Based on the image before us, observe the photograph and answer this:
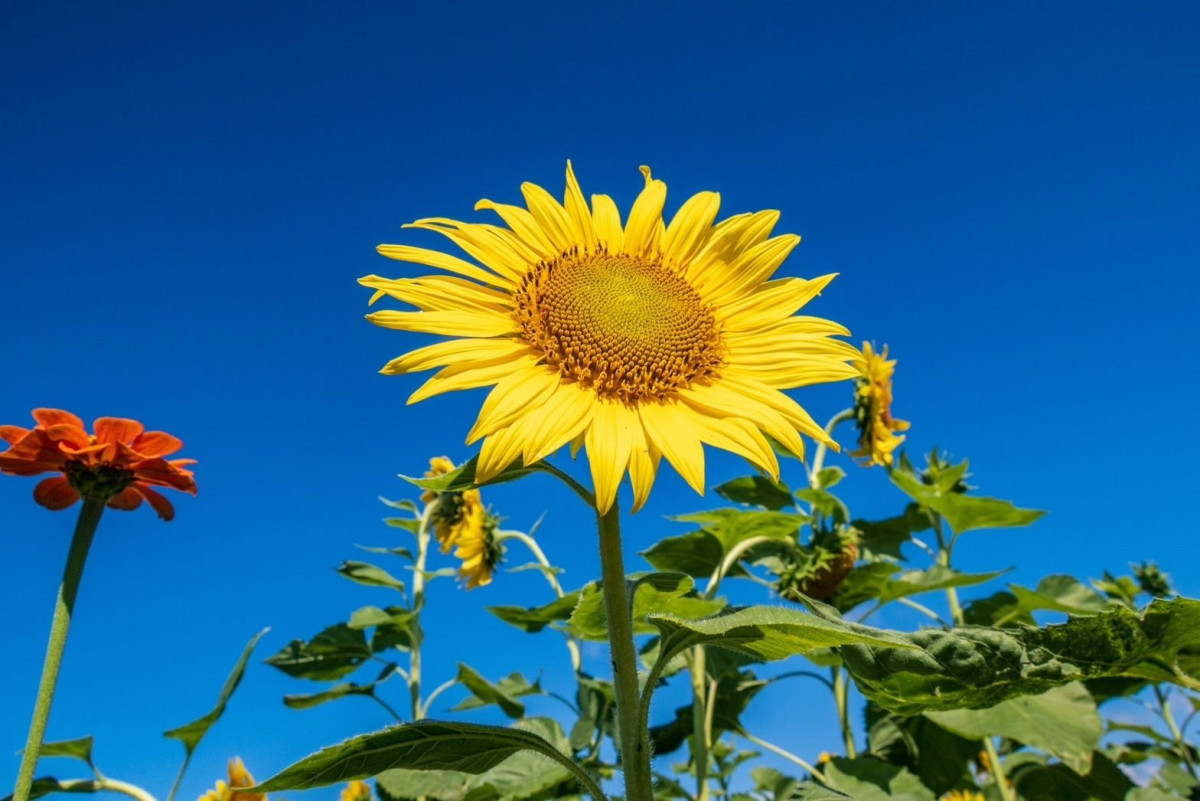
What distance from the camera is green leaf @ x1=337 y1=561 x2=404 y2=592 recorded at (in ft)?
12.9

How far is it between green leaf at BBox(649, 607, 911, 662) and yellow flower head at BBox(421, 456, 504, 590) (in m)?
3.22

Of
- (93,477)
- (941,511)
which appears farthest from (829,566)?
(93,477)

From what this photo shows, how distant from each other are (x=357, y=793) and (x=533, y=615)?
176cm

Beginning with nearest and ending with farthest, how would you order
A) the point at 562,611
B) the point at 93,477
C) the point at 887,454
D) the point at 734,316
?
the point at 734,316 < the point at 93,477 < the point at 562,611 < the point at 887,454

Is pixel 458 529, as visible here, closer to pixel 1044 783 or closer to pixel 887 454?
pixel 887 454

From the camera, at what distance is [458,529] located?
15.9 feet

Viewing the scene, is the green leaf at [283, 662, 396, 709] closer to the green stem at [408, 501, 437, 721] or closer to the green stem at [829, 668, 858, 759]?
the green stem at [408, 501, 437, 721]

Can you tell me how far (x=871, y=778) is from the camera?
3.10m

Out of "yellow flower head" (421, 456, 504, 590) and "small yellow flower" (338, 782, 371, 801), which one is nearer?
"small yellow flower" (338, 782, 371, 801)

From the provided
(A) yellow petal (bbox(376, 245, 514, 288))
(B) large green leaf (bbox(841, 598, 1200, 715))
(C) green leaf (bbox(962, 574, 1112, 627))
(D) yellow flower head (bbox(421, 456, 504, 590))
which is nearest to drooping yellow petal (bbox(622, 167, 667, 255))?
(A) yellow petal (bbox(376, 245, 514, 288))

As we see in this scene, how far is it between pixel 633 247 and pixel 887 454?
236 cm

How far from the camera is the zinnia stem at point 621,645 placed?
1.64 meters

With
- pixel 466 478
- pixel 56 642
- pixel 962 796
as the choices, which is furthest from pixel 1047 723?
pixel 56 642

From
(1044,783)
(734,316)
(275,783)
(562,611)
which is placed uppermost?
(734,316)
